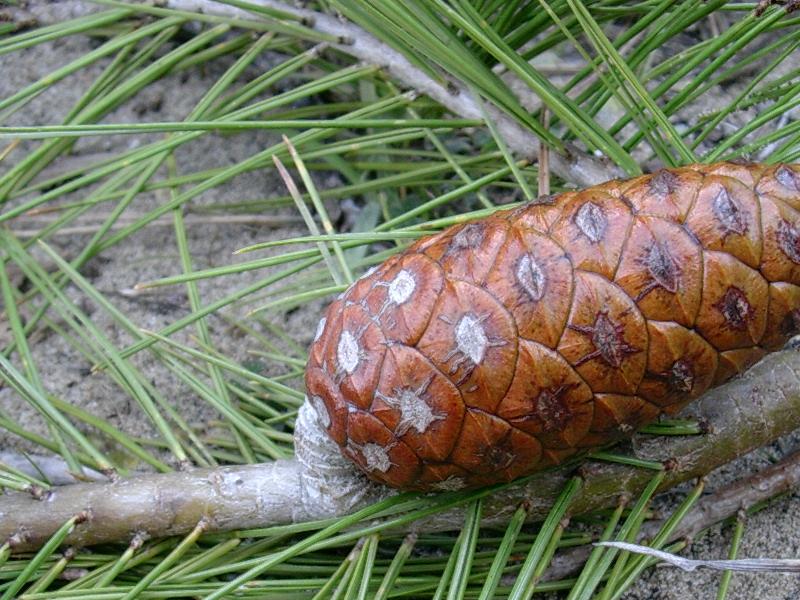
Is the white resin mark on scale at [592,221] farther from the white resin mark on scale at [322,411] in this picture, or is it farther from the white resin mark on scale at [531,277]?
the white resin mark on scale at [322,411]

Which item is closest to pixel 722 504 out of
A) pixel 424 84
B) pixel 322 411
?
pixel 322 411

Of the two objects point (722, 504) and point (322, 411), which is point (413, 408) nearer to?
point (322, 411)

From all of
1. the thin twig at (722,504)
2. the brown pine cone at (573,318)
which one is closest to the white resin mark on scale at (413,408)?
the brown pine cone at (573,318)

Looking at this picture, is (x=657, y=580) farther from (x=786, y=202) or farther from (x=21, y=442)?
(x=21, y=442)

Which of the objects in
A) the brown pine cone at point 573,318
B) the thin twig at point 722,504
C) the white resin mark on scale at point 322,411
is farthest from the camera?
the thin twig at point 722,504

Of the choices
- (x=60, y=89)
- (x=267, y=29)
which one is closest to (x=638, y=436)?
(x=267, y=29)

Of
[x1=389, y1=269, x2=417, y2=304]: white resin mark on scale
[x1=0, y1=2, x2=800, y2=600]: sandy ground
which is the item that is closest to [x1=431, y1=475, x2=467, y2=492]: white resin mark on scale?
[x1=389, y1=269, x2=417, y2=304]: white resin mark on scale
